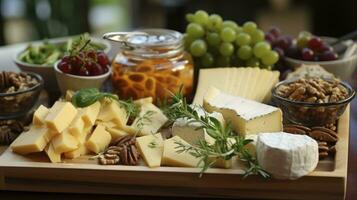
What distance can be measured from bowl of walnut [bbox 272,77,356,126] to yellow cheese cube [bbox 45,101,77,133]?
1.24 ft

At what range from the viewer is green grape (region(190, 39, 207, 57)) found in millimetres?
1407

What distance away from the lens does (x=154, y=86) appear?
130cm

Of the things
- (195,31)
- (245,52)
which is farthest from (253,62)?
(195,31)

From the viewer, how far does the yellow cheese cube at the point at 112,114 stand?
3.79ft

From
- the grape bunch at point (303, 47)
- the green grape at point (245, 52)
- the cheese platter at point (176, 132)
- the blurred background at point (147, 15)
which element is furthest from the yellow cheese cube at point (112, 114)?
the blurred background at point (147, 15)

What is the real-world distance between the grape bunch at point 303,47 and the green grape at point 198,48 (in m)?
0.18

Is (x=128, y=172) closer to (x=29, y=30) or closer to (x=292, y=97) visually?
(x=292, y=97)

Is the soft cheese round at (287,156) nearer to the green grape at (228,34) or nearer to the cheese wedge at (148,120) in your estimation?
the cheese wedge at (148,120)

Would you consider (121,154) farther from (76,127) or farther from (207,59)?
(207,59)

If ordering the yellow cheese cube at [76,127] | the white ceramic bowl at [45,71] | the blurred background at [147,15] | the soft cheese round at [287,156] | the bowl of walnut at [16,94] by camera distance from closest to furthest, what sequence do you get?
the soft cheese round at [287,156], the yellow cheese cube at [76,127], the bowl of walnut at [16,94], the white ceramic bowl at [45,71], the blurred background at [147,15]

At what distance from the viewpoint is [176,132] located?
110cm

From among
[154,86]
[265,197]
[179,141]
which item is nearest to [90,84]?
[154,86]

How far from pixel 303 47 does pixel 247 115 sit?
0.46 metres

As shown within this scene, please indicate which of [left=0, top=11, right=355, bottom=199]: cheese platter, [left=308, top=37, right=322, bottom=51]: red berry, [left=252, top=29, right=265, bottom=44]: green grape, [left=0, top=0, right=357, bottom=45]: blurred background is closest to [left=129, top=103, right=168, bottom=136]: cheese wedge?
[left=0, top=11, right=355, bottom=199]: cheese platter
